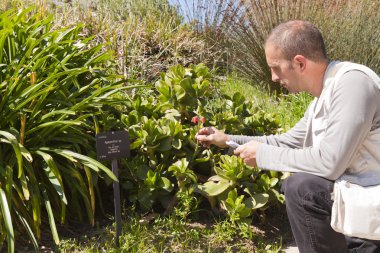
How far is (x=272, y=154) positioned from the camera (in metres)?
2.69

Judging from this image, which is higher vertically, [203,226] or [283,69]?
[283,69]

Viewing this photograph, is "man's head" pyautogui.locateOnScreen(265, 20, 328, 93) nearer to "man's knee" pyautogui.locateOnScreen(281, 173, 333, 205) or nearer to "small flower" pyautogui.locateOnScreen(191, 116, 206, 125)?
"man's knee" pyautogui.locateOnScreen(281, 173, 333, 205)

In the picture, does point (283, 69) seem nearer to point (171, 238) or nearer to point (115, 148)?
point (115, 148)

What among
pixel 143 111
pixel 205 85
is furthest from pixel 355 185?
pixel 143 111

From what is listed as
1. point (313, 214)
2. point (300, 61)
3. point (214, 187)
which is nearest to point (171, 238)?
point (214, 187)

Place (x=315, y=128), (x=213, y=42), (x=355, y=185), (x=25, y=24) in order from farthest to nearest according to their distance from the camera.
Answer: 1. (x=213, y=42)
2. (x=25, y=24)
3. (x=315, y=128)
4. (x=355, y=185)

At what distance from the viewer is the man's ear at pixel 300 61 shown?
2.57 metres

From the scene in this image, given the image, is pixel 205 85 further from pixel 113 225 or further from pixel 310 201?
pixel 310 201

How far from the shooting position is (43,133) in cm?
329

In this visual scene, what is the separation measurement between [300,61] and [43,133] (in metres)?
1.69

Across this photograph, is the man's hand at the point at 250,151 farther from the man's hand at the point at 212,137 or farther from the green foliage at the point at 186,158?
the green foliage at the point at 186,158

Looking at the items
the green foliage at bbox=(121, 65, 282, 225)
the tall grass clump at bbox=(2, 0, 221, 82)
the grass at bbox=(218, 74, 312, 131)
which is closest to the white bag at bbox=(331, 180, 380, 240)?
the green foliage at bbox=(121, 65, 282, 225)

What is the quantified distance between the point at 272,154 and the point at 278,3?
16.6ft

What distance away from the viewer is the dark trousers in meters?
2.56
